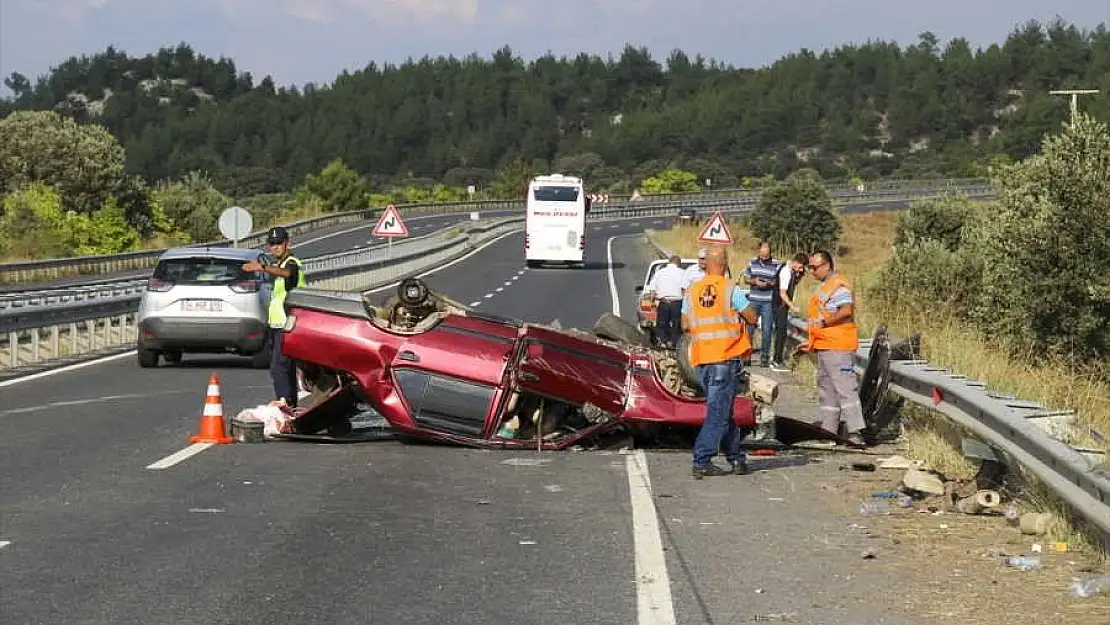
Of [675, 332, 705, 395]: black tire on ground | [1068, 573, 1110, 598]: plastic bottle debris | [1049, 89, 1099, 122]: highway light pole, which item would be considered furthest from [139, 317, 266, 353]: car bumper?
[1049, 89, 1099, 122]: highway light pole

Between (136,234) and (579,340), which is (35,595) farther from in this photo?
(136,234)

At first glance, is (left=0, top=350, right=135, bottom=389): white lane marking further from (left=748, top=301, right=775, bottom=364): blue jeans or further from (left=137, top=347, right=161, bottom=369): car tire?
(left=748, top=301, right=775, bottom=364): blue jeans

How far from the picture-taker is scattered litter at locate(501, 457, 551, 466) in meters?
13.1

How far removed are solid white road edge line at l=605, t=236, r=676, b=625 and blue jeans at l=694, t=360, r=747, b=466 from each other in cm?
46

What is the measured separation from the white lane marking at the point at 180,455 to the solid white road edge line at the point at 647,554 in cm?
344

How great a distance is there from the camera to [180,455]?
1331 centimetres

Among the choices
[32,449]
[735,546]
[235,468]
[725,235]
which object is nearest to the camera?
[735,546]

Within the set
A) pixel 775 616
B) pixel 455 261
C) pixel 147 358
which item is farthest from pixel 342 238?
pixel 775 616

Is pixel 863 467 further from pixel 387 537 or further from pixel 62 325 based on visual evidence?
pixel 62 325

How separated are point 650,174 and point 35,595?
6762 inches

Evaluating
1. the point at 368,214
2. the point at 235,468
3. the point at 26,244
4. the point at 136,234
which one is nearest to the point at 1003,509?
the point at 235,468

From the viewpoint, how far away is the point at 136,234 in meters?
86.1

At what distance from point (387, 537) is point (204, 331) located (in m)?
12.6

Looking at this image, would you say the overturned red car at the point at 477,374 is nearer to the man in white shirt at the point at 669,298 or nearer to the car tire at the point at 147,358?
the car tire at the point at 147,358
